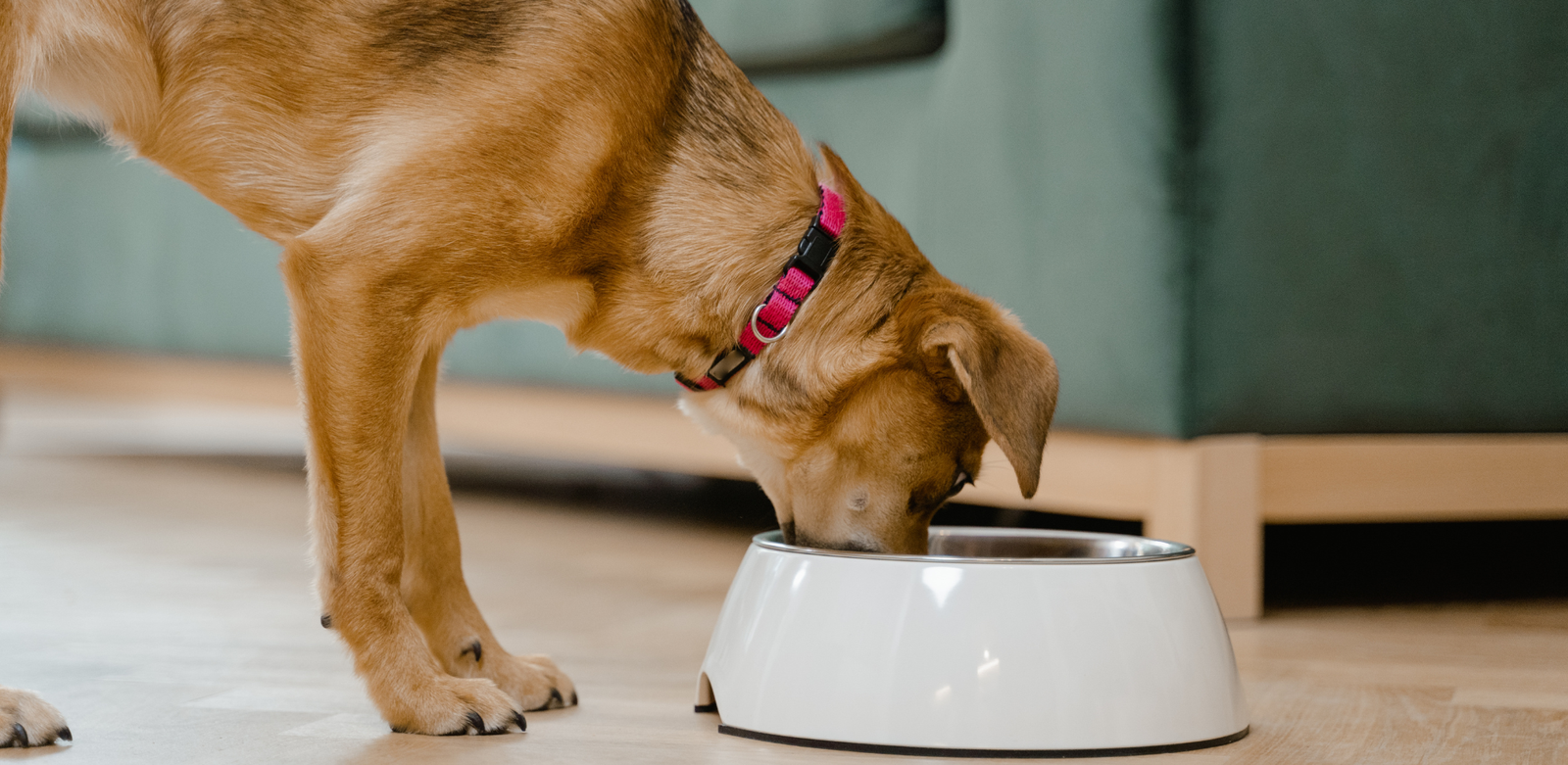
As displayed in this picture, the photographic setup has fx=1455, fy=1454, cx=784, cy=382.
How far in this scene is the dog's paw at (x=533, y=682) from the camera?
175 centimetres

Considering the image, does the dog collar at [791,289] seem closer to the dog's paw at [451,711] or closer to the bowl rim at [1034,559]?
the bowl rim at [1034,559]

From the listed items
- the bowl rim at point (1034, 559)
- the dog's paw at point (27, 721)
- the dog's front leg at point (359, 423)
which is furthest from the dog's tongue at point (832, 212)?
the dog's paw at point (27, 721)

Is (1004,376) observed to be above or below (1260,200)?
below

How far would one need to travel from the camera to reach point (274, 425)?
6863mm

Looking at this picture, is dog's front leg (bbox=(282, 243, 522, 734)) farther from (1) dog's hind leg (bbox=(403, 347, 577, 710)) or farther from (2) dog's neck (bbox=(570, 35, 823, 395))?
(2) dog's neck (bbox=(570, 35, 823, 395))

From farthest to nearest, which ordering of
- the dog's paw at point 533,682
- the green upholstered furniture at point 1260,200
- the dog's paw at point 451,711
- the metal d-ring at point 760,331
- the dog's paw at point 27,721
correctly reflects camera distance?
the green upholstered furniture at point 1260,200
the metal d-ring at point 760,331
the dog's paw at point 533,682
the dog's paw at point 451,711
the dog's paw at point 27,721

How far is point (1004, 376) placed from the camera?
1.70 metres

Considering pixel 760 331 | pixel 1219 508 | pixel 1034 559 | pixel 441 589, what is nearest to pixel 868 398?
pixel 760 331

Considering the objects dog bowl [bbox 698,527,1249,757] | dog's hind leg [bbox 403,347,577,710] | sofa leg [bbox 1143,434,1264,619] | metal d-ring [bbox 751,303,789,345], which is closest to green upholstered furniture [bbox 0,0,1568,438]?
sofa leg [bbox 1143,434,1264,619]

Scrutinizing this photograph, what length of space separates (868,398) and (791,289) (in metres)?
0.17

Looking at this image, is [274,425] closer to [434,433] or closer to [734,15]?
[734,15]

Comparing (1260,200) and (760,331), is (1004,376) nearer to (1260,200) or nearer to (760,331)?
(760,331)

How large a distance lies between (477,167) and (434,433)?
1.49 feet

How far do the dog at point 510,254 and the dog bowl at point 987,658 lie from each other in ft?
0.68
